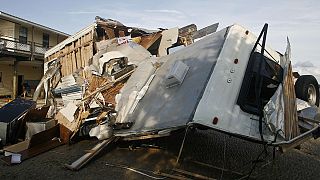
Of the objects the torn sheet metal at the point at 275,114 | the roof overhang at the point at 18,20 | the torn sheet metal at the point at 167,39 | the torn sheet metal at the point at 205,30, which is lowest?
the torn sheet metal at the point at 275,114

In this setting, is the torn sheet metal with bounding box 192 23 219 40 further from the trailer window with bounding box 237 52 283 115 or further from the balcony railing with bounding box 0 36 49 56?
the balcony railing with bounding box 0 36 49 56

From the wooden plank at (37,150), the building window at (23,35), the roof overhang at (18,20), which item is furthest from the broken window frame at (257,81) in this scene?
the building window at (23,35)

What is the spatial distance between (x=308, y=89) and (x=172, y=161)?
3.02 meters

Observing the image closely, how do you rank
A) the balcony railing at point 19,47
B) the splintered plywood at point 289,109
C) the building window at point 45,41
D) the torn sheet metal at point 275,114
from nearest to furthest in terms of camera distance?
the torn sheet metal at point 275,114 < the splintered plywood at point 289,109 < the balcony railing at point 19,47 < the building window at point 45,41

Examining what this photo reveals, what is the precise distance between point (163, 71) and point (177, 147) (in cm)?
176

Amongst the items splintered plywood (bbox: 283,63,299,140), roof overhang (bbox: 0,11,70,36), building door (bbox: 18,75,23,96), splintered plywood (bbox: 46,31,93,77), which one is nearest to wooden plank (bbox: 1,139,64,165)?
splintered plywood (bbox: 46,31,93,77)

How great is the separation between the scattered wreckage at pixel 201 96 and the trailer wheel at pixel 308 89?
19mm

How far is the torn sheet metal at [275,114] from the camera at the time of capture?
12.8 ft

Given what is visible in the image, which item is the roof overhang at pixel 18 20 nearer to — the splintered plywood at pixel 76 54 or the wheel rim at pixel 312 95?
the splintered plywood at pixel 76 54

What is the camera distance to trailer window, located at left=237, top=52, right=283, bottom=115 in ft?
14.4

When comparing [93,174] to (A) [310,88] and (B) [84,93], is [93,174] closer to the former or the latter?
(B) [84,93]

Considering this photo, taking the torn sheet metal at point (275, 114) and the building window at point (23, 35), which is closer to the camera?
the torn sheet metal at point (275, 114)

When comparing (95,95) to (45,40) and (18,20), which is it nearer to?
(18,20)

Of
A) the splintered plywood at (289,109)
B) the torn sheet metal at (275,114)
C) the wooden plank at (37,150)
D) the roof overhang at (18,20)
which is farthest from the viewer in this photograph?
the roof overhang at (18,20)
